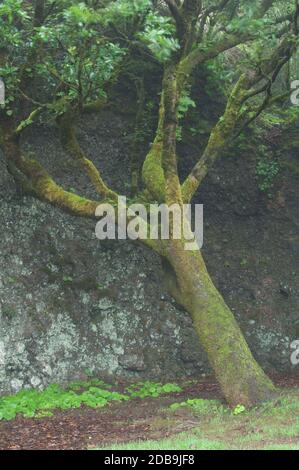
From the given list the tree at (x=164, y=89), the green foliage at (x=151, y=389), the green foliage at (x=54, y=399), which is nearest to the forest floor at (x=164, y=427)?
the green foliage at (x=54, y=399)

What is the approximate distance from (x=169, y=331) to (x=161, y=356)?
1.77 feet

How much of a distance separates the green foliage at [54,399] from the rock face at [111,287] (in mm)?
304

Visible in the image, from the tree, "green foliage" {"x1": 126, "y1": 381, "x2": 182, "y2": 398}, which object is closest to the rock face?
"green foliage" {"x1": 126, "y1": 381, "x2": 182, "y2": 398}

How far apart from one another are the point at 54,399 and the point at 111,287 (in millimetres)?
2759

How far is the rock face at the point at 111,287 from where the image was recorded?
1222cm

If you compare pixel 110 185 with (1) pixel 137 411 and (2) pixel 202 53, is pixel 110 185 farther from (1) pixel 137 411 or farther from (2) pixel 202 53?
(1) pixel 137 411

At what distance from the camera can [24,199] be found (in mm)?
12641

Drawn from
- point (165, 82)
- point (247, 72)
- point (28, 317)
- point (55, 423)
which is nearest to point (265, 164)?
point (247, 72)

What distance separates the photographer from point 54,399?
1112 cm

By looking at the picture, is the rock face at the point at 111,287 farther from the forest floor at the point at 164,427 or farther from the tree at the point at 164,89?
the forest floor at the point at 164,427

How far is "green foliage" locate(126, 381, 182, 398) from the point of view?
38.3 ft

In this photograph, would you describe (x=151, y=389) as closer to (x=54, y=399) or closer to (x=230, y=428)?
(x=54, y=399)

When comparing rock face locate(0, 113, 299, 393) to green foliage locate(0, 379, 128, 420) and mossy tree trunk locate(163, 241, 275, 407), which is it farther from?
mossy tree trunk locate(163, 241, 275, 407)

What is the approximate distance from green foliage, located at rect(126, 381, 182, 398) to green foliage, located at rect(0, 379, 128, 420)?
1.26ft
